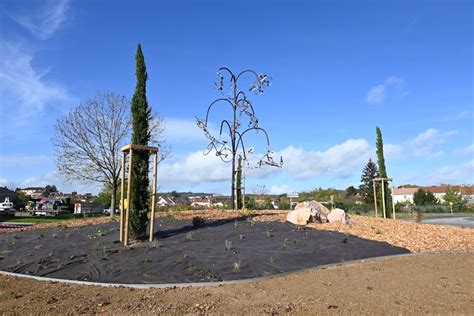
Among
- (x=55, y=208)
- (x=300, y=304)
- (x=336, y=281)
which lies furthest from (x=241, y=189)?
(x=55, y=208)

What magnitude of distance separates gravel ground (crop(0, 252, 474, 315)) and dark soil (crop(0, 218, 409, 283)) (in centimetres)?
49

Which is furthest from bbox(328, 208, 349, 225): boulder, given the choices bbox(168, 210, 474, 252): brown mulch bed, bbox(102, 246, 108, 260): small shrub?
bbox(102, 246, 108, 260): small shrub

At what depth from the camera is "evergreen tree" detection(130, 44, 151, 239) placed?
27.3 ft

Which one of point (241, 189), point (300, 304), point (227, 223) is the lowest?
point (300, 304)

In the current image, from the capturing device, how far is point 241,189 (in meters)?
14.9

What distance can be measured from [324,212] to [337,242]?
312 centimetres

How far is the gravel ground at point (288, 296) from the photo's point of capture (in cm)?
417

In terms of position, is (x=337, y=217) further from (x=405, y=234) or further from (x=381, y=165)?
(x=381, y=165)

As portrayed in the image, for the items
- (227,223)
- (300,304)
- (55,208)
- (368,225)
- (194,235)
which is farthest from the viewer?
(55,208)

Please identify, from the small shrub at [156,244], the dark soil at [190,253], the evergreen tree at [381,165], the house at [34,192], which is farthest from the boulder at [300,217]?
the house at [34,192]

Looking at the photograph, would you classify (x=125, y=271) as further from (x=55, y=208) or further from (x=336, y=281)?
(x=55, y=208)

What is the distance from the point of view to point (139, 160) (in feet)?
28.1

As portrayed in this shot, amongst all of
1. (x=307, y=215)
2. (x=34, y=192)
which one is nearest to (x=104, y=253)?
(x=307, y=215)

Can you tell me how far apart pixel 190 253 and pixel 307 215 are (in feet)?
14.9
